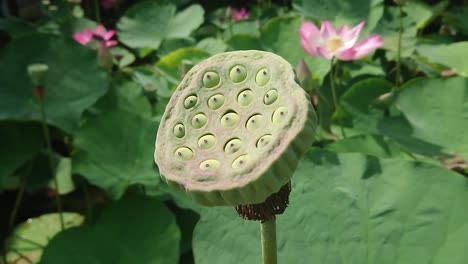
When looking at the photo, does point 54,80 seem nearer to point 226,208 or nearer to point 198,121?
point 226,208

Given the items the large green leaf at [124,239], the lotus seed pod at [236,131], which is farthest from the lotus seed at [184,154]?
the large green leaf at [124,239]

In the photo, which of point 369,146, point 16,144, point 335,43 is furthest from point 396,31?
point 16,144

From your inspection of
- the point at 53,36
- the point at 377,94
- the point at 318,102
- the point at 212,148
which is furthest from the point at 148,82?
the point at 212,148

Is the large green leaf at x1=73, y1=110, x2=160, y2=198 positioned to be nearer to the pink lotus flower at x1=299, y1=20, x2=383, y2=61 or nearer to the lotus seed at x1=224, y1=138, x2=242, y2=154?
the pink lotus flower at x1=299, y1=20, x2=383, y2=61

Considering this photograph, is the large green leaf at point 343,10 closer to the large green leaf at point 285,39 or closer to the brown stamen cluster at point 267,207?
the large green leaf at point 285,39

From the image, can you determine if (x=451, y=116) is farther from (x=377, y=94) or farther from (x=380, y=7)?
(x=380, y=7)

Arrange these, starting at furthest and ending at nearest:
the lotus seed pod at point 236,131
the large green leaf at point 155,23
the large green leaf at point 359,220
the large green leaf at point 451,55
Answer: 1. the large green leaf at point 155,23
2. the large green leaf at point 451,55
3. the large green leaf at point 359,220
4. the lotus seed pod at point 236,131
